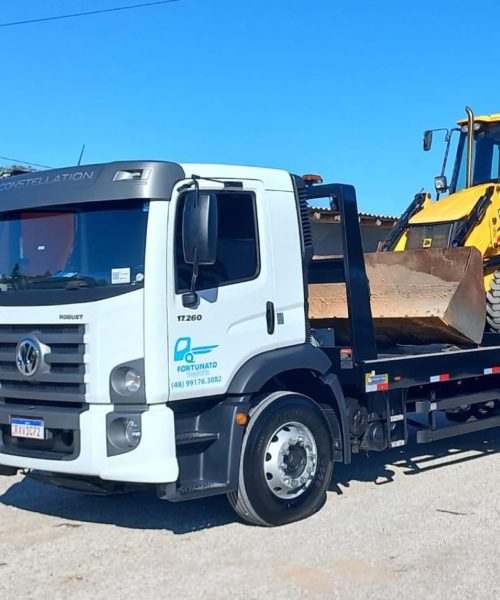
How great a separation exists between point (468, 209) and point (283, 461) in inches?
174

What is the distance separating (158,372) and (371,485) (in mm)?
2877

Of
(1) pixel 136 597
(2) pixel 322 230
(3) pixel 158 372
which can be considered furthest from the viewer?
(2) pixel 322 230

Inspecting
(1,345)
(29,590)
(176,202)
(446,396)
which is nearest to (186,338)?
(176,202)

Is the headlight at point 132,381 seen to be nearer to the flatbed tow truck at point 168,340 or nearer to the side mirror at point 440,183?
the flatbed tow truck at point 168,340

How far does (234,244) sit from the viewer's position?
20.2 feet

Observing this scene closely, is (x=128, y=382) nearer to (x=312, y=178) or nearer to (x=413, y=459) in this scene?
(x=312, y=178)

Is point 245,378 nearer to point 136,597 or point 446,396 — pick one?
point 136,597

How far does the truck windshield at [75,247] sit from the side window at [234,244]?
1.59 ft

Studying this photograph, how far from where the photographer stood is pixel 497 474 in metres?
7.84

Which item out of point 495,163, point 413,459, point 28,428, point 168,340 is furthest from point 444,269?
point 28,428

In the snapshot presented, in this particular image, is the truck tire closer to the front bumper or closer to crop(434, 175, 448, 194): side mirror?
the front bumper

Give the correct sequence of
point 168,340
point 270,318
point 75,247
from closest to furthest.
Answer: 1. point 168,340
2. point 75,247
3. point 270,318

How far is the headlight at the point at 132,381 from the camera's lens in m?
5.52

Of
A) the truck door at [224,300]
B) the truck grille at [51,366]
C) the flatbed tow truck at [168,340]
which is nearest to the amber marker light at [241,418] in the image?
the flatbed tow truck at [168,340]
